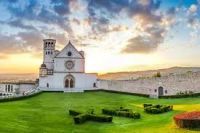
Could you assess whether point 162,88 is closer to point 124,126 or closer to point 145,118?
point 145,118

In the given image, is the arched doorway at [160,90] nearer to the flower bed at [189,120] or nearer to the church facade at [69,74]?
the church facade at [69,74]

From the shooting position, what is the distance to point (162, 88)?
62.6 m

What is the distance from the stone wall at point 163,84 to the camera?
5664 cm

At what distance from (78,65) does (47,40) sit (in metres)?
11.0

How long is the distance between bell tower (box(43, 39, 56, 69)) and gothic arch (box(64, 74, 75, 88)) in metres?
7.61

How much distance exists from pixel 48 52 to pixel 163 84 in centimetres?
3507

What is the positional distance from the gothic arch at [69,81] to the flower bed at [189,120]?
5372 centimetres

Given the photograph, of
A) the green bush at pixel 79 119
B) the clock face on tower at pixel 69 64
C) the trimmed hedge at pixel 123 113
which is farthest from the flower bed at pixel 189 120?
the clock face on tower at pixel 69 64

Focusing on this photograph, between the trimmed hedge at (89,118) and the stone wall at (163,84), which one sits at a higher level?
the stone wall at (163,84)

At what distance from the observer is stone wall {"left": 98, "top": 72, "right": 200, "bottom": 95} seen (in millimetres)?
56638

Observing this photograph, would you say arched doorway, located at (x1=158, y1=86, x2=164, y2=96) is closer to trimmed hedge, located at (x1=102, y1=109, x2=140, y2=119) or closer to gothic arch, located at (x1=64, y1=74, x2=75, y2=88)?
gothic arch, located at (x1=64, y1=74, x2=75, y2=88)

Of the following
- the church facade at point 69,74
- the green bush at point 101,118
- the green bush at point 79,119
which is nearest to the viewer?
the green bush at point 79,119

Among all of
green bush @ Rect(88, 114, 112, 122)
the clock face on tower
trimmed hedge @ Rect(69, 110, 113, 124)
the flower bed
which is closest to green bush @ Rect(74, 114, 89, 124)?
trimmed hedge @ Rect(69, 110, 113, 124)

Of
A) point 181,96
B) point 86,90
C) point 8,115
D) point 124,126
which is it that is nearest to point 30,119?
point 8,115
